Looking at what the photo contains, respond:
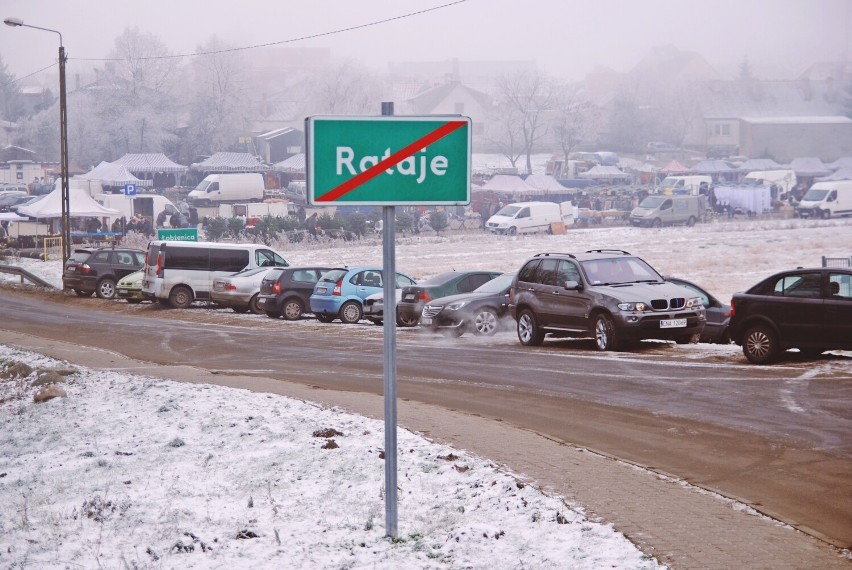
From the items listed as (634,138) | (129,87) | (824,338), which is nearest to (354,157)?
(824,338)

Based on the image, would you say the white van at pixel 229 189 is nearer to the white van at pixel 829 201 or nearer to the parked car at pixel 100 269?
the parked car at pixel 100 269

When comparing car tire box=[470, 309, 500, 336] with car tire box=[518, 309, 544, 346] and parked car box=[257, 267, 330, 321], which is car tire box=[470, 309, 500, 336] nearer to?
car tire box=[518, 309, 544, 346]

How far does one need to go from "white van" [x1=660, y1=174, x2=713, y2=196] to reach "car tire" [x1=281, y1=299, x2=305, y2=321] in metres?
54.7

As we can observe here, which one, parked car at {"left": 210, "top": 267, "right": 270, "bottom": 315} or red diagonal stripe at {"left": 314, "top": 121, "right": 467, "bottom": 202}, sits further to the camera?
parked car at {"left": 210, "top": 267, "right": 270, "bottom": 315}

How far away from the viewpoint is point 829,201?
71.2m

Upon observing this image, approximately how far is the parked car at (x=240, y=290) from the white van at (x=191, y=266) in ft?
3.53

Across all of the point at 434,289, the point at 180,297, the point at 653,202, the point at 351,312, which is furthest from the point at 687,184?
the point at 434,289

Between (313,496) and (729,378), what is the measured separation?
881 centimetres

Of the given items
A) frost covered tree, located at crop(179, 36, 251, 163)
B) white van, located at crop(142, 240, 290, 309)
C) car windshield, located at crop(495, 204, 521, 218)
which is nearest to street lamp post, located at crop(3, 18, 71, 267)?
white van, located at crop(142, 240, 290, 309)

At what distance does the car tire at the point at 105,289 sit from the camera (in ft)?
120

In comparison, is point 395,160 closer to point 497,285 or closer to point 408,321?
point 497,285

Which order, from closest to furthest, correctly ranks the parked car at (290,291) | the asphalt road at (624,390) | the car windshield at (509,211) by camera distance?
1. the asphalt road at (624,390)
2. the parked car at (290,291)
3. the car windshield at (509,211)

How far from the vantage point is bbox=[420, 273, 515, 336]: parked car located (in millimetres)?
23578

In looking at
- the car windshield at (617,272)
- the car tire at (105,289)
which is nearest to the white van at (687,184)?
the car tire at (105,289)
